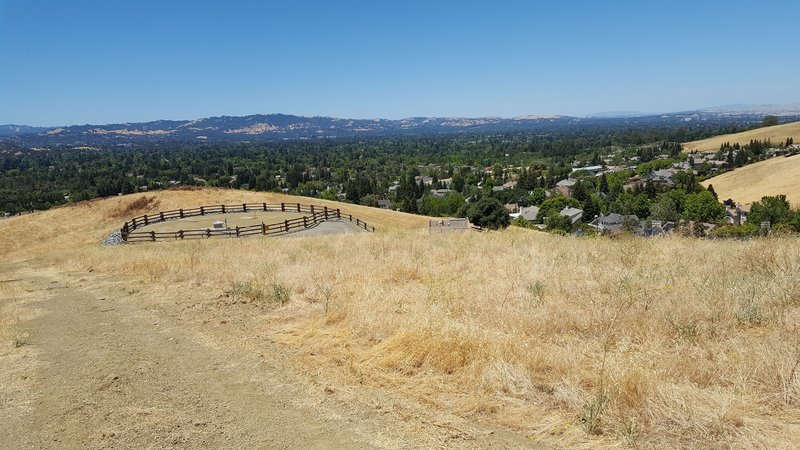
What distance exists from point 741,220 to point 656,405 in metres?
85.8

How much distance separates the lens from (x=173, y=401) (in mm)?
5359

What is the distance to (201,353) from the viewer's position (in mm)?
6797

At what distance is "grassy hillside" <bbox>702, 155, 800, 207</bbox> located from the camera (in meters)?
78.1

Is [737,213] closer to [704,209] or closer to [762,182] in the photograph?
[704,209]

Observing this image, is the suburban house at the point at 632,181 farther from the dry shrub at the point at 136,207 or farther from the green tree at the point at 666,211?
the dry shrub at the point at 136,207

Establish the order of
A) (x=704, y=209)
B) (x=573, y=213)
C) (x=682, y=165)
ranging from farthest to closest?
(x=682, y=165) < (x=573, y=213) < (x=704, y=209)

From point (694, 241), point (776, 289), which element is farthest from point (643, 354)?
point (694, 241)

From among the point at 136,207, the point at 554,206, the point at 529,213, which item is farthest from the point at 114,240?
the point at 554,206

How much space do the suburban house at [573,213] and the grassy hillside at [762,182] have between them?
27.3 metres

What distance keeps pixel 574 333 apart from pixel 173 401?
16.7 feet

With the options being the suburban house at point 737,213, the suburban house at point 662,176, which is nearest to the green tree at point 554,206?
the suburban house at point 737,213

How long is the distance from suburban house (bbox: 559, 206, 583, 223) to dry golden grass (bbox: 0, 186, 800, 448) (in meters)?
79.7

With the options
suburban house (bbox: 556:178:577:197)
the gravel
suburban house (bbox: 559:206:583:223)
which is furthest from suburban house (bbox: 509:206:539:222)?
the gravel

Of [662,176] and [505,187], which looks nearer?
[662,176]
